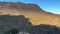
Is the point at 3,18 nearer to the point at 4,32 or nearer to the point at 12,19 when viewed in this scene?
the point at 12,19

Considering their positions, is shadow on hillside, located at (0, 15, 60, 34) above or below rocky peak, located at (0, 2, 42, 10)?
below

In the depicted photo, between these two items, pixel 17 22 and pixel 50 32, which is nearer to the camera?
pixel 50 32

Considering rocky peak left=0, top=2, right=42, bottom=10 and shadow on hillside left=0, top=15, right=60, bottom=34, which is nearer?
shadow on hillside left=0, top=15, right=60, bottom=34

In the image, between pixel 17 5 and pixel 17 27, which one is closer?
pixel 17 27

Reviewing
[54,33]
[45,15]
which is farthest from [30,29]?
[45,15]

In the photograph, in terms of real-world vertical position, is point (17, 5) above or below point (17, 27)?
above

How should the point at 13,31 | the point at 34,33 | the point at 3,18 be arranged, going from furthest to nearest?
the point at 3,18, the point at 34,33, the point at 13,31

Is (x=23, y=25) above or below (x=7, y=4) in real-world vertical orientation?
below

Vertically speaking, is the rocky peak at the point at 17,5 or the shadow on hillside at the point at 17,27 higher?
the rocky peak at the point at 17,5

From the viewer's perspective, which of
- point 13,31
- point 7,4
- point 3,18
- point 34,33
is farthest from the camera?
point 7,4

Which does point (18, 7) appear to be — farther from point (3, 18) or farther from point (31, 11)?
point (3, 18)

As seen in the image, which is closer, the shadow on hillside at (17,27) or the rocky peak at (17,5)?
the shadow on hillside at (17,27)
